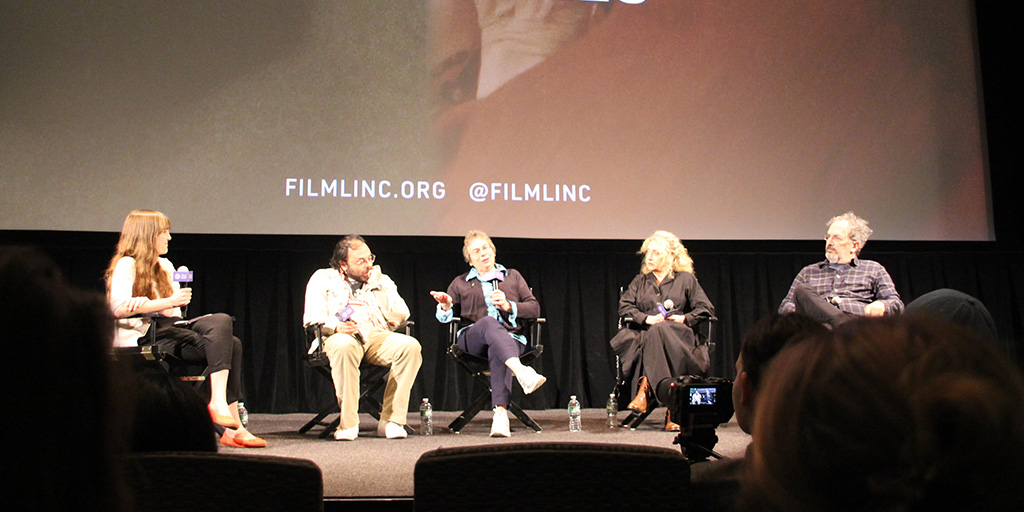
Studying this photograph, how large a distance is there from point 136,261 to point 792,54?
13.0 ft

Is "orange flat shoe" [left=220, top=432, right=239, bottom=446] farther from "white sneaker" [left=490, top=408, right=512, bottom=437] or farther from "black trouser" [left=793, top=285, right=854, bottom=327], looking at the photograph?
"black trouser" [left=793, top=285, right=854, bottom=327]

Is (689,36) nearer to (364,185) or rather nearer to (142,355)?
(364,185)

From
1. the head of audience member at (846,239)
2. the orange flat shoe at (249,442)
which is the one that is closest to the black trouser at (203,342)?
the orange flat shoe at (249,442)

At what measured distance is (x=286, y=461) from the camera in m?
1.04

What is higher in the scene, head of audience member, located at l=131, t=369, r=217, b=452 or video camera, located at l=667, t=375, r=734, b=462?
head of audience member, located at l=131, t=369, r=217, b=452

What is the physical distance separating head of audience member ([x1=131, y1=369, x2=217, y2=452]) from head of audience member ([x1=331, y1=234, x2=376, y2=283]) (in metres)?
3.22

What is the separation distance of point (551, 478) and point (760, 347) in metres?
0.67

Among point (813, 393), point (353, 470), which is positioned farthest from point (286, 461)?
point (353, 470)

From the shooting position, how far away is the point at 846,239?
4.46m

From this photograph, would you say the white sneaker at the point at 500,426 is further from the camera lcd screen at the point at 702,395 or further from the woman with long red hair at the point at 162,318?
the camera lcd screen at the point at 702,395

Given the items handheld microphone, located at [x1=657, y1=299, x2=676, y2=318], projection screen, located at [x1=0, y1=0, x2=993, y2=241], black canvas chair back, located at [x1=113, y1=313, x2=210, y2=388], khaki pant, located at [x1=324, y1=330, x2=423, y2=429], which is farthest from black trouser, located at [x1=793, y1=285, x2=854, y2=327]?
black canvas chair back, located at [x1=113, y1=313, x2=210, y2=388]

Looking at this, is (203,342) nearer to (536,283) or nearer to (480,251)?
(480,251)

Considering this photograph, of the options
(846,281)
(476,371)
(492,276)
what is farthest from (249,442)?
(846,281)

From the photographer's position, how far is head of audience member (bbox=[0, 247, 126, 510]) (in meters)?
0.50
